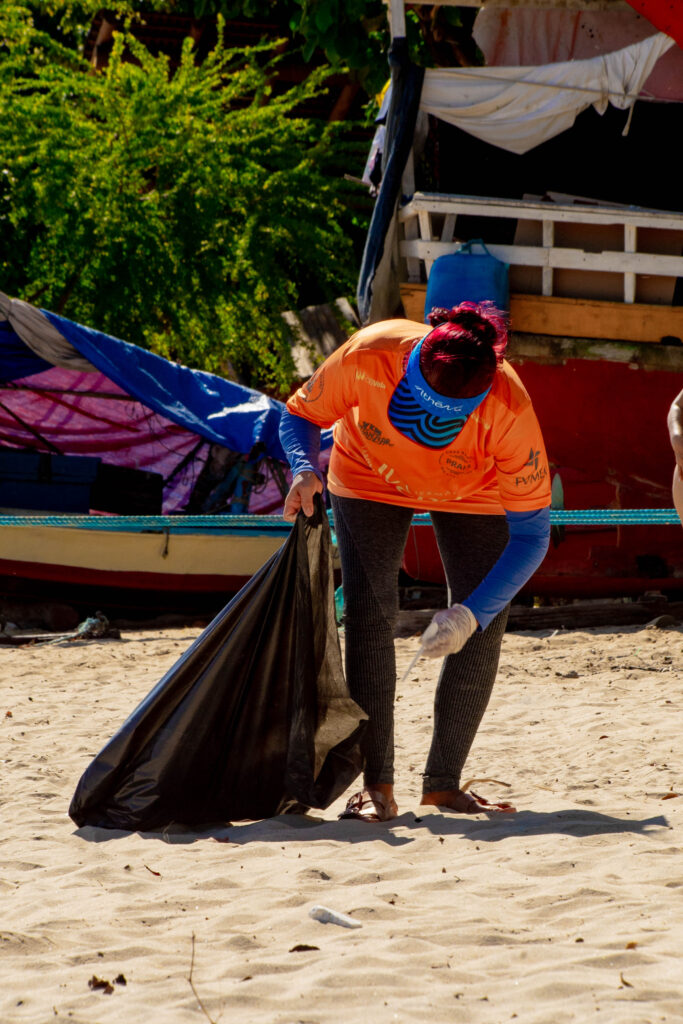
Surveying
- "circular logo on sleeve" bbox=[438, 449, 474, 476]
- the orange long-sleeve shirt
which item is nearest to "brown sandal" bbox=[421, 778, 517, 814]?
the orange long-sleeve shirt

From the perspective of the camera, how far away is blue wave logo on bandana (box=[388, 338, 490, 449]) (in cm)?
307

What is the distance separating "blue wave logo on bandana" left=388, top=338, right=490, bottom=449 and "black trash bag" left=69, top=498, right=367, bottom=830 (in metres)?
0.48

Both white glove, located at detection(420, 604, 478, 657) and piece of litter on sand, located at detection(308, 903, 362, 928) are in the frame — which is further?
white glove, located at detection(420, 604, 478, 657)

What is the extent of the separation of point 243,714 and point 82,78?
10.4 metres

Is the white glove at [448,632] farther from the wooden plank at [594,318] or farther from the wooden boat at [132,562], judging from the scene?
the wooden plank at [594,318]

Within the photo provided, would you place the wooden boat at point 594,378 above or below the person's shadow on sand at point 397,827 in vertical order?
above

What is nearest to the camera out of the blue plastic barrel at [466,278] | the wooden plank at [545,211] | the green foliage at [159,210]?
the blue plastic barrel at [466,278]

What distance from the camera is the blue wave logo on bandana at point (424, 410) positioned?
3.07 m

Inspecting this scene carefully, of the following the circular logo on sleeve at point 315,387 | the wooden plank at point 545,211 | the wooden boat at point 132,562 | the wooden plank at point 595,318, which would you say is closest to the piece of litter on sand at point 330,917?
the circular logo on sleeve at point 315,387

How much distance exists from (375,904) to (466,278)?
21.8 ft

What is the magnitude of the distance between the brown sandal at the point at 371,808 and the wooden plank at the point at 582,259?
20.3 feet

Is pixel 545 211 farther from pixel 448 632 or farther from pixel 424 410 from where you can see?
pixel 448 632

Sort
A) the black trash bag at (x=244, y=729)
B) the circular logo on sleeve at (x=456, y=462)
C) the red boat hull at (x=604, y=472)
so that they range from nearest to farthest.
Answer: the circular logo on sleeve at (x=456, y=462), the black trash bag at (x=244, y=729), the red boat hull at (x=604, y=472)

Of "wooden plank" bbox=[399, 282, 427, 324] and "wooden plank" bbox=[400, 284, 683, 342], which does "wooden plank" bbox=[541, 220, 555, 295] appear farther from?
"wooden plank" bbox=[399, 282, 427, 324]
